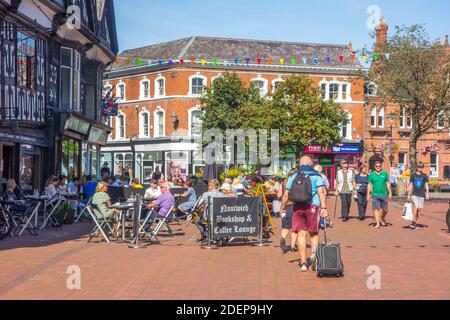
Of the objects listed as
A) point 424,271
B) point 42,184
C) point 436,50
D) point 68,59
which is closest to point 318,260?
point 424,271

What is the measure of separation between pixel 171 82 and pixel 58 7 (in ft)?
106

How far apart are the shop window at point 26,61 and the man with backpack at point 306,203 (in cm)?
1292

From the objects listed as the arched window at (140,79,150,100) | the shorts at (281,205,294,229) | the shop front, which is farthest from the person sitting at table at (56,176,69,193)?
the shop front

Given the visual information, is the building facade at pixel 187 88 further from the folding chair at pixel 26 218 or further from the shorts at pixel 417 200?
the folding chair at pixel 26 218

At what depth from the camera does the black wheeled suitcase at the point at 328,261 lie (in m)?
10.3

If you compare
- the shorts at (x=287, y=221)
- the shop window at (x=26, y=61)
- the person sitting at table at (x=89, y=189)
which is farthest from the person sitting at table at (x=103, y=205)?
the shop window at (x=26, y=61)

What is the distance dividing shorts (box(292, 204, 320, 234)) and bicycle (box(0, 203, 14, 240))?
668cm

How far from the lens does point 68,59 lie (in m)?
27.5

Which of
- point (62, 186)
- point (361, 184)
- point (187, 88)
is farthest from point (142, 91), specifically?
point (361, 184)

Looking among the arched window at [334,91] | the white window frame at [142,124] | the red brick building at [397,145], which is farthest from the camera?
the white window frame at [142,124]

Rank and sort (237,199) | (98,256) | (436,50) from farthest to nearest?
(436,50) → (237,199) → (98,256)

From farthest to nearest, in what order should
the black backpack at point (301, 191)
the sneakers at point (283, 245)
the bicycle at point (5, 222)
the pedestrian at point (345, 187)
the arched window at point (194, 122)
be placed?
1. the arched window at point (194, 122)
2. the pedestrian at point (345, 187)
3. the bicycle at point (5, 222)
4. the sneakers at point (283, 245)
5. the black backpack at point (301, 191)

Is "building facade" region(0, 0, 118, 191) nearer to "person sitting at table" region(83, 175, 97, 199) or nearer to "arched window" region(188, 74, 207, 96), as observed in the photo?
"person sitting at table" region(83, 175, 97, 199)
